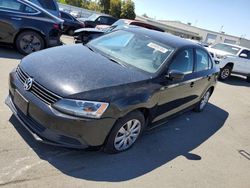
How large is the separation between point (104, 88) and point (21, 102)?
1.11 metres

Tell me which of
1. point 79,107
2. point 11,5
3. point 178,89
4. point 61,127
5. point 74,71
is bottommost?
point 61,127

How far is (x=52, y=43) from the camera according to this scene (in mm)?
9008

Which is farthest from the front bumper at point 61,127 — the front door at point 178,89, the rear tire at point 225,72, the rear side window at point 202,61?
the rear tire at point 225,72

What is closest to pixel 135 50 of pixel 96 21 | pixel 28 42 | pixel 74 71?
pixel 74 71

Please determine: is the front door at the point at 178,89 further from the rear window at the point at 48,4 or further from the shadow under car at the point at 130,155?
the rear window at the point at 48,4

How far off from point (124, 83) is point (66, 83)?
79cm

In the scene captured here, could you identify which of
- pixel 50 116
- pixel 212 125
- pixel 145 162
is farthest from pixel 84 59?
pixel 212 125

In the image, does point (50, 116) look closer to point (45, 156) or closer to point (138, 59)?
point (45, 156)

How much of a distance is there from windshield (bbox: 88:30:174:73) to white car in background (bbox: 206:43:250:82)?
311 inches

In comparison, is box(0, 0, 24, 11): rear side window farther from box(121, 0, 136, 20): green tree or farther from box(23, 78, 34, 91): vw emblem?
box(121, 0, 136, 20): green tree

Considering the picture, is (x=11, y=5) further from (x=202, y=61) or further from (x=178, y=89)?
(x=178, y=89)

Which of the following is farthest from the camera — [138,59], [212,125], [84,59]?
[212,125]

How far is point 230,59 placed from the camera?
41.7ft

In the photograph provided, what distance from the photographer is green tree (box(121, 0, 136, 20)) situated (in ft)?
169
